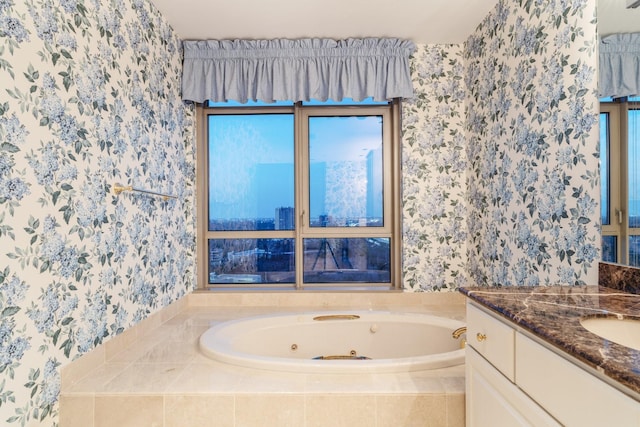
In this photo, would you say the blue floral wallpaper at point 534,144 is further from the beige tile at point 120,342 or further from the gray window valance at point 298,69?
the beige tile at point 120,342

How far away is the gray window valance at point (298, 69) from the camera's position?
248 centimetres

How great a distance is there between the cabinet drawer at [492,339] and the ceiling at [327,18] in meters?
1.77

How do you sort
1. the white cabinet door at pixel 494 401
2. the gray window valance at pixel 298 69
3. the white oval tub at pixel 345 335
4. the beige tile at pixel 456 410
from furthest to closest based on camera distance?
the gray window valance at pixel 298 69
the white oval tub at pixel 345 335
the beige tile at pixel 456 410
the white cabinet door at pixel 494 401

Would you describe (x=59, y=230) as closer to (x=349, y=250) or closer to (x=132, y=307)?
(x=132, y=307)

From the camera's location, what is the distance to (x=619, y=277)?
126 cm

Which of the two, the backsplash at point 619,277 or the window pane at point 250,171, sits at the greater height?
the window pane at point 250,171

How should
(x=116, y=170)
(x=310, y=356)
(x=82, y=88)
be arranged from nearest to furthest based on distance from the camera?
(x=82, y=88) → (x=116, y=170) → (x=310, y=356)

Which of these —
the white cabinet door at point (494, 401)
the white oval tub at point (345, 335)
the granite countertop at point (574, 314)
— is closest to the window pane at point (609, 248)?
the granite countertop at point (574, 314)

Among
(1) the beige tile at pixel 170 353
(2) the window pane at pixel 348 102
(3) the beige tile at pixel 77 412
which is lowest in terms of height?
(3) the beige tile at pixel 77 412

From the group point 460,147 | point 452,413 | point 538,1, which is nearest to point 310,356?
point 452,413

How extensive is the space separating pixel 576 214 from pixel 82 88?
2079 millimetres

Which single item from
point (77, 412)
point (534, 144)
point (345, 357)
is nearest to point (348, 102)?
point (534, 144)

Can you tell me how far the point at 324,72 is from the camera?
8.20 feet

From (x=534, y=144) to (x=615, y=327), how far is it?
3.57ft
